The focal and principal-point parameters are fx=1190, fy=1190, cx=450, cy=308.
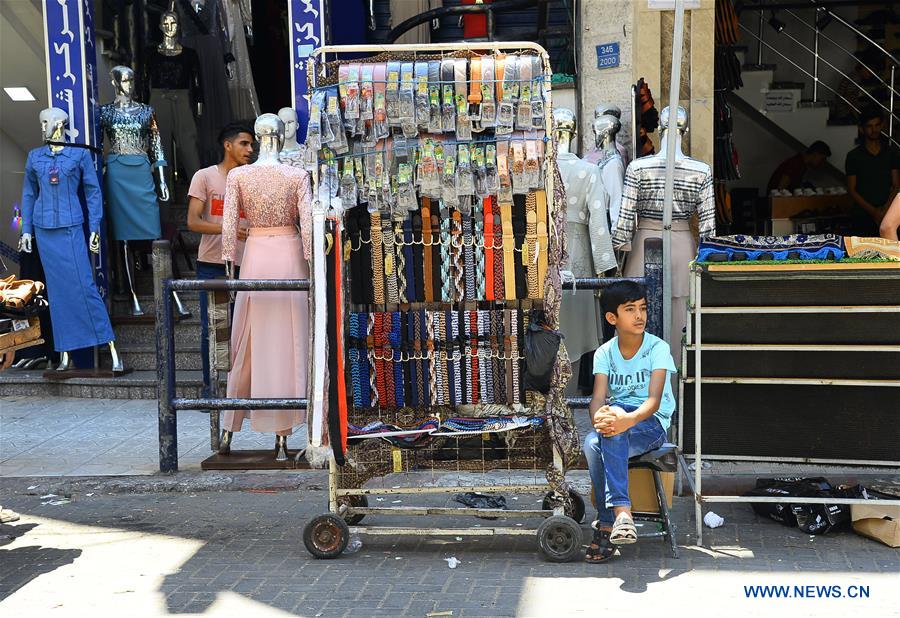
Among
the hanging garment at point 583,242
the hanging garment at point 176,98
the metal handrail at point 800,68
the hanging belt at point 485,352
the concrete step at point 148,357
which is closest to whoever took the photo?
the hanging belt at point 485,352

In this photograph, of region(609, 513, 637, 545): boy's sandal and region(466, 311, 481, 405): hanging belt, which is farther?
region(466, 311, 481, 405): hanging belt

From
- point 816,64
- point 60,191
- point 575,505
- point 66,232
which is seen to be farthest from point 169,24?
point 816,64

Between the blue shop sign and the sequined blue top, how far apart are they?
3647 millimetres

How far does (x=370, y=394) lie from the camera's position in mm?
5676

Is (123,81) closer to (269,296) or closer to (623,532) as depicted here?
(269,296)

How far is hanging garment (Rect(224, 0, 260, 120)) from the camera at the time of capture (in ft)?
35.1

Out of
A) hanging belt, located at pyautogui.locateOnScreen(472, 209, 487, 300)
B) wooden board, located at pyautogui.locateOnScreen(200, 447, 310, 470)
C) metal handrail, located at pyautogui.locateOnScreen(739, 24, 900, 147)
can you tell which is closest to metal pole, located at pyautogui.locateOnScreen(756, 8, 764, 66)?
metal handrail, located at pyautogui.locateOnScreen(739, 24, 900, 147)

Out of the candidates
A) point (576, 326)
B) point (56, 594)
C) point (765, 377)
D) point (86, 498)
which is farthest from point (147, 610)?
point (576, 326)

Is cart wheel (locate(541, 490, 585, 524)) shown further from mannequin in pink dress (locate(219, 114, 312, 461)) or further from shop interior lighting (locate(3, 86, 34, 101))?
shop interior lighting (locate(3, 86, 34, 101))

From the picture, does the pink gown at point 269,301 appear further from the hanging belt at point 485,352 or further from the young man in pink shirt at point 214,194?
the hanging belt at point 485,352

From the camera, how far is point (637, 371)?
5367 millimetres

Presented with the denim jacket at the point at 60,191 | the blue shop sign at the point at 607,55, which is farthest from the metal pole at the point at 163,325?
the blue shop sign at the point at 607,55

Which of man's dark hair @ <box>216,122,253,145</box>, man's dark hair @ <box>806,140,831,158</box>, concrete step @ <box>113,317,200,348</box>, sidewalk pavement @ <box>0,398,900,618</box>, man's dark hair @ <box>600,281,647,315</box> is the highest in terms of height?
Answer: man's dark hair @ <box>806,140,831,158</box>

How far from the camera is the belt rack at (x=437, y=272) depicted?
207 inches
